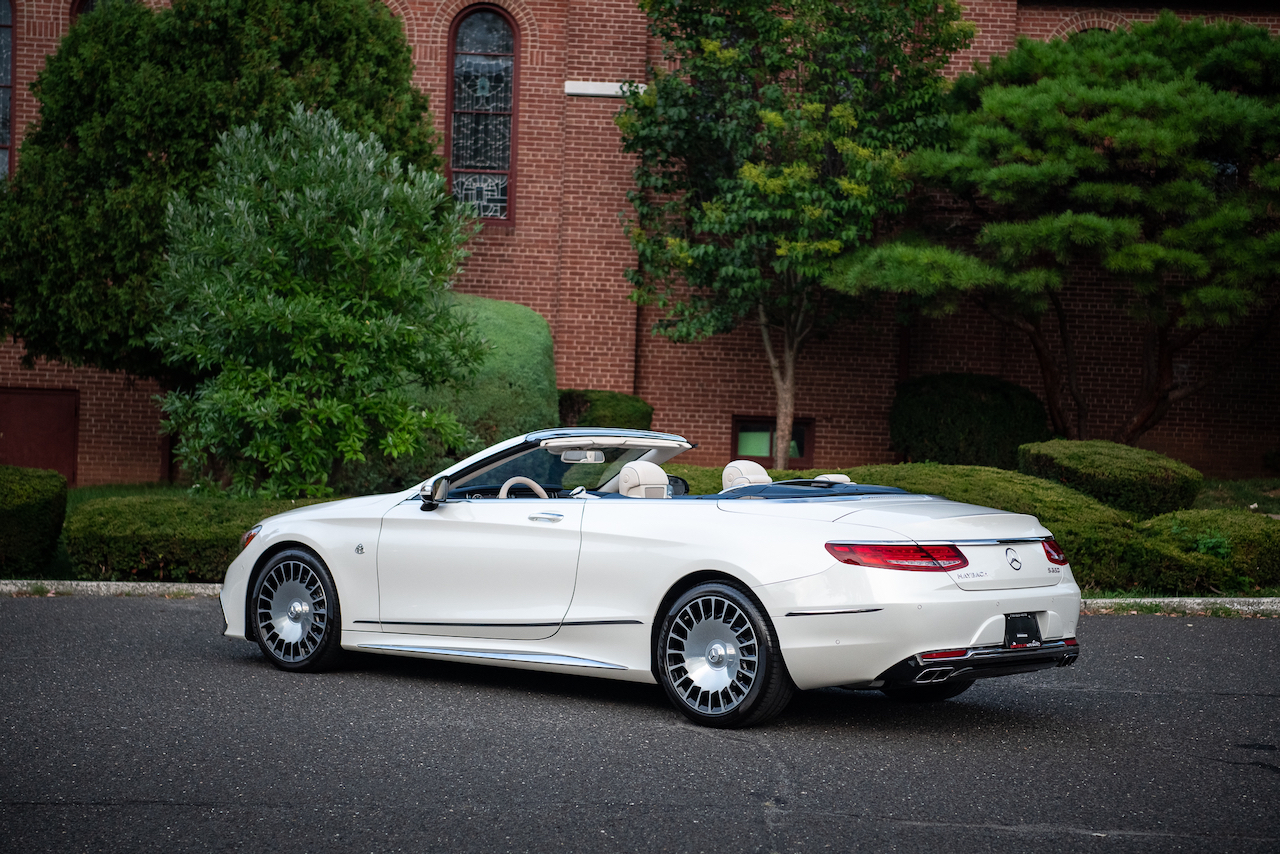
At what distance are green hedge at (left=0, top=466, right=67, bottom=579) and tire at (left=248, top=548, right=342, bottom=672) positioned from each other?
178 inches

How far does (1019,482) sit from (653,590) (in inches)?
267

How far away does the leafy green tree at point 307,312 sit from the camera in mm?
11672

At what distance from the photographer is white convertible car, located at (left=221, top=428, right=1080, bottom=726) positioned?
5375 millimetres

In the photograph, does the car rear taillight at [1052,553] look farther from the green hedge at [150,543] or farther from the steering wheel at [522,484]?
the green hedge at [150,543]

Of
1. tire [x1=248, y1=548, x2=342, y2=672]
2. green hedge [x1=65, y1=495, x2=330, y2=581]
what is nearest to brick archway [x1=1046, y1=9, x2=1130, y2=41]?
green hedge [x1=65, y1=495, x2=330, y2=581]

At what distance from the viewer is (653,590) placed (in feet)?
19.3

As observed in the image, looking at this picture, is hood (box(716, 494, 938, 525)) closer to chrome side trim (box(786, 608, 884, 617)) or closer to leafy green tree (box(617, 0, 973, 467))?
chrome side trim (box(786, 608, 884, 617))

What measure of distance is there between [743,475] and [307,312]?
619 centimetres

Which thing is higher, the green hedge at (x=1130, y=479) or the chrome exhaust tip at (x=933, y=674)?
the green hedge at (x=1130, y=479)

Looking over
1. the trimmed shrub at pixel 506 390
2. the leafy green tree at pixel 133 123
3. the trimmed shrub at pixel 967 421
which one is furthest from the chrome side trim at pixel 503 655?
the trimmed shrub at pixel 967 421

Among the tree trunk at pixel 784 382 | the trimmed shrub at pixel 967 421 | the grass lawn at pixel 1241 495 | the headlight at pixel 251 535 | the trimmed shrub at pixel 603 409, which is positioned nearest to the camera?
the headlight at pixel 251 535

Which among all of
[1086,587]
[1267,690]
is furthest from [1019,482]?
[1267,690]

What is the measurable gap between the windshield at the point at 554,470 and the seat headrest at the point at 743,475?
0.66 metres

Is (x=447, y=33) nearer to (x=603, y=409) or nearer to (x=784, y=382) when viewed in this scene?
(x=603, y=409)
